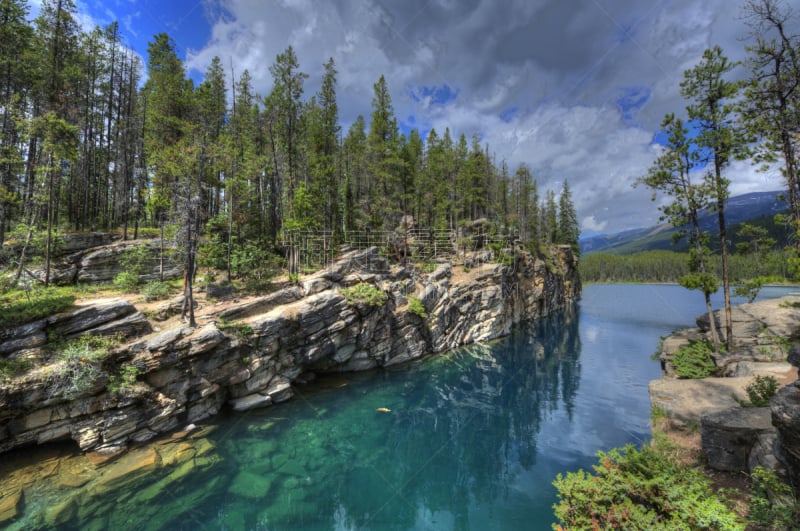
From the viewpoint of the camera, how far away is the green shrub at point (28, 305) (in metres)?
13.0

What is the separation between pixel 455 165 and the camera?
153 ft

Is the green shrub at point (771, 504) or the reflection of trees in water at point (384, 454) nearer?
the green shrub at point (771, 504)

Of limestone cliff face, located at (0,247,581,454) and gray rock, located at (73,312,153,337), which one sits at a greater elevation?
gray rock, located at (73,312,153,337)

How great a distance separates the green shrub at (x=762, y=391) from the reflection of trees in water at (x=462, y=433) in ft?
27.4

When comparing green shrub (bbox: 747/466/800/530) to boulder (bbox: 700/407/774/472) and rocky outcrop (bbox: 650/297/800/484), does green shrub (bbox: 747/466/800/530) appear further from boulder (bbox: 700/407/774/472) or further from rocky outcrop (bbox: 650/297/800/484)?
boulder (bbox: 700/407/774/472)

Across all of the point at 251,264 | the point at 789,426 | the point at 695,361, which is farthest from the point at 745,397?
the point at 251,264

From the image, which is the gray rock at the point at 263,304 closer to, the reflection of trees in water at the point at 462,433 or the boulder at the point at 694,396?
the reflection of trees in water at the point at 462,433

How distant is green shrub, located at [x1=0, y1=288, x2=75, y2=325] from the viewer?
13.0 m

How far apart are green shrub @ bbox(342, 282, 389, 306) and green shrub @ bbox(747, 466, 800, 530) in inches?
781

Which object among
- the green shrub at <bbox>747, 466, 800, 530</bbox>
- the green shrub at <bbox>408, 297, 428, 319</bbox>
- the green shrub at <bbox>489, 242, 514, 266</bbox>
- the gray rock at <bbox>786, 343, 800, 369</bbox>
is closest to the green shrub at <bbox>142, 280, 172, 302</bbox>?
the green shrub at <bbox>408, 297, 428, 319</bbox>

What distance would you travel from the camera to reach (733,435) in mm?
7977

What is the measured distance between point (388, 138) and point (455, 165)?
52.9ft

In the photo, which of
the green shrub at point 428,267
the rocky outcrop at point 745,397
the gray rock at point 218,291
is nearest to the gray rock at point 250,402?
the gray rock at point 218,291

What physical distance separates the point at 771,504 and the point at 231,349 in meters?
20.0
